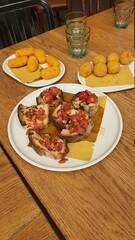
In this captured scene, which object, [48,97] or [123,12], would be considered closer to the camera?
[48,97]

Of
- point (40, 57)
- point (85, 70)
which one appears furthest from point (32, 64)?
point (85, 70)

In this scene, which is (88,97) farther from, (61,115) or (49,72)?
(49,72)

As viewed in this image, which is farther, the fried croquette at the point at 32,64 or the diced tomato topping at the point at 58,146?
the fried croquette at the point at 32,64

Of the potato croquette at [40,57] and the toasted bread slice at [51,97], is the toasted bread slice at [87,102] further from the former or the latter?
the potato croquette at [40,57]

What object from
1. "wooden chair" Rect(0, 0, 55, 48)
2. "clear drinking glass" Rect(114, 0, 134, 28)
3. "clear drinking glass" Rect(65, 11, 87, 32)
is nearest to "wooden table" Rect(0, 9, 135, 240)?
"clear drinking glass" Rect(65, 11, 87, 32)

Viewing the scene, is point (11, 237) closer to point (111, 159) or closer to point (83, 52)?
point (111, 159)

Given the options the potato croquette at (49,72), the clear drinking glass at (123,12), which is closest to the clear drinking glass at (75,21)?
the clear drinking glass at (123,12)

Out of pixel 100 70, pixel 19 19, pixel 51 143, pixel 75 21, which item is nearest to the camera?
pixel 51 143

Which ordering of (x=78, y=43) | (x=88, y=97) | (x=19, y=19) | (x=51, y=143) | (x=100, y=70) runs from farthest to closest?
(x=19, y=19)
(x=78, y=43)
(x=100, y=70)
(x=88, y=97)
(x=51, y=143)
